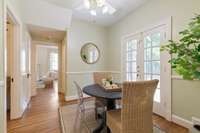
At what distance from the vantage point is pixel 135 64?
11.7 feet

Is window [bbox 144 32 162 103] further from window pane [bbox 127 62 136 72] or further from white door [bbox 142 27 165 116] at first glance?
window pane [bbox 127 62 136 72]

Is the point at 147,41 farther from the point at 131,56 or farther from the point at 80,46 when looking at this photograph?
the point at 80,46

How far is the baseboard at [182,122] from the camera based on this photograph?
7.24 ft

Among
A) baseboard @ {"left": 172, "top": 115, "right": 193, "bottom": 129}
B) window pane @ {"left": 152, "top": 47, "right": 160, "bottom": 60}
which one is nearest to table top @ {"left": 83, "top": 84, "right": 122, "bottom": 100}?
baseboard @ {"left": 172, "top": 115, "right": 193, "bottom": 129}

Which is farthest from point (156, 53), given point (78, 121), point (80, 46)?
point (80, 46)

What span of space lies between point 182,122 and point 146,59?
4.95 ft

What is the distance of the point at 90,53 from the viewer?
447 cm

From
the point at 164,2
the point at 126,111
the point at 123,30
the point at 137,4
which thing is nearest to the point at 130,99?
the point at 126,111

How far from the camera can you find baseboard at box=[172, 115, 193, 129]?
86.9 inches

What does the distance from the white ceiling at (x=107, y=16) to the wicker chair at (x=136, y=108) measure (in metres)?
2.43

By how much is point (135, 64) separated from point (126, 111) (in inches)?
91.8

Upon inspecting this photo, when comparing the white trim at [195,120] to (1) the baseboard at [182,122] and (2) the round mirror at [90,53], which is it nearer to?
(1) the baseboard at [182,122]

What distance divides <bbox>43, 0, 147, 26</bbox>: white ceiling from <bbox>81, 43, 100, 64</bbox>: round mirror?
2.83ft

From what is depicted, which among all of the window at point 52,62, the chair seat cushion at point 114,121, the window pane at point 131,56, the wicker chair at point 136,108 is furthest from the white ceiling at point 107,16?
the window at point 52,62
